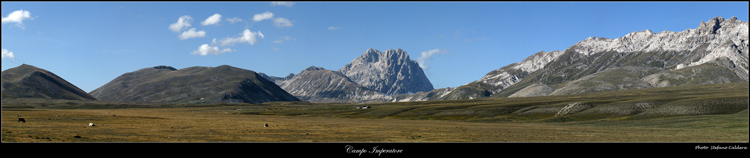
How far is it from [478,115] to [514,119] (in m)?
14.7

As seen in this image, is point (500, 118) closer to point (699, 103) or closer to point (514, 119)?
point (514, 119)

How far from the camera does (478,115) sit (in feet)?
465

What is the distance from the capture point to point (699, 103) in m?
125
